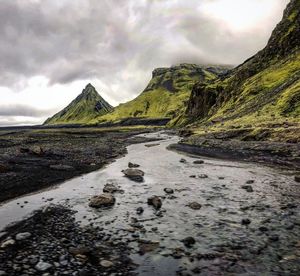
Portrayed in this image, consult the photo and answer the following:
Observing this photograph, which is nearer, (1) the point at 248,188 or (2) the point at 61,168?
(1) the point at 248,188

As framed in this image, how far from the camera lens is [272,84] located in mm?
134000

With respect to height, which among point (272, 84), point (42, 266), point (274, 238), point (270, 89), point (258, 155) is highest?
point (272, 84)

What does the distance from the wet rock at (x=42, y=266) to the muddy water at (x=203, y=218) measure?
4.34 metres

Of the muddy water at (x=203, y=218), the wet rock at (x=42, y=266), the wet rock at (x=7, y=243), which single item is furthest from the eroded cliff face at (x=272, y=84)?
the wet rock at (x=42, y=266)

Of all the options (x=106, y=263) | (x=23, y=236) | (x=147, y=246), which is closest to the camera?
(x=106, y=263)

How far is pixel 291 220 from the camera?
21641 mm

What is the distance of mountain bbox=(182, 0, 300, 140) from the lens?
93.0 metres

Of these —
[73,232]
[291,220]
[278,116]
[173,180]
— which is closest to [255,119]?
[278,116]

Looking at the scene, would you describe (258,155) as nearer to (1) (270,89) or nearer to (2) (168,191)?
(2) (168,191)

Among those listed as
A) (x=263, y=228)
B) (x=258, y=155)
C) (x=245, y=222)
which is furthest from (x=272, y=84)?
(x=263, y=228)

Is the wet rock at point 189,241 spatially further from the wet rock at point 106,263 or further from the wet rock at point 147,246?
the wet rock at point 106,263

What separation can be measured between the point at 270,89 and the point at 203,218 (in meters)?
118

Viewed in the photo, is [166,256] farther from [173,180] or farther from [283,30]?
[283,30]

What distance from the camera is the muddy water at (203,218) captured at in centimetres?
1603
